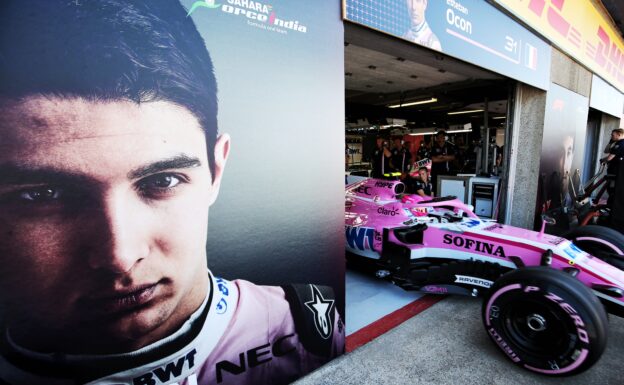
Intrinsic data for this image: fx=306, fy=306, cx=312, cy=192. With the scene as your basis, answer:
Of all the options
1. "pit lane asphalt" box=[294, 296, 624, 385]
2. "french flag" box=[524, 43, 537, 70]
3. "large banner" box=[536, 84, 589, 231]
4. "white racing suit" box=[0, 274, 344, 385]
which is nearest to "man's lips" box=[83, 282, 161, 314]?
"white racing suit" box=[0, 274, 344, 385]

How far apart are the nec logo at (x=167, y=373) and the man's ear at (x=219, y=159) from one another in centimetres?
78

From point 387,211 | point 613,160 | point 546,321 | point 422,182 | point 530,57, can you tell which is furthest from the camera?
point 613,160

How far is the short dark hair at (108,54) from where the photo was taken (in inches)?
41.8

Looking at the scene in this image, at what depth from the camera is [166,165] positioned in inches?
54.3

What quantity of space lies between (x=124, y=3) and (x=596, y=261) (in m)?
3.37

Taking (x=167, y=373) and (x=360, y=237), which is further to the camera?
(x=360, y=237)

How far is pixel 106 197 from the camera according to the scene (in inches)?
48.7

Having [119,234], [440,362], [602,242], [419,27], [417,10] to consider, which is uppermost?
[417,10]

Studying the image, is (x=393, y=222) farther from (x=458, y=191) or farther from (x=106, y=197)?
(x=458, y=191)

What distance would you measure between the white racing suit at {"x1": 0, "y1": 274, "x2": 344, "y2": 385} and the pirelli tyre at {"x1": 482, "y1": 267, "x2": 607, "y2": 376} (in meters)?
1.08

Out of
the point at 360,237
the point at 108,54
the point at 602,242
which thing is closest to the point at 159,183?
the point at 108,54

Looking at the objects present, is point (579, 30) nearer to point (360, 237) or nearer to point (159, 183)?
point (360, 237)

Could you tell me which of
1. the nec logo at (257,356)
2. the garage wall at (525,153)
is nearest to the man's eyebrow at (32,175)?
the nec logo at (257,356)

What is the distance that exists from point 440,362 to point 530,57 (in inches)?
157
